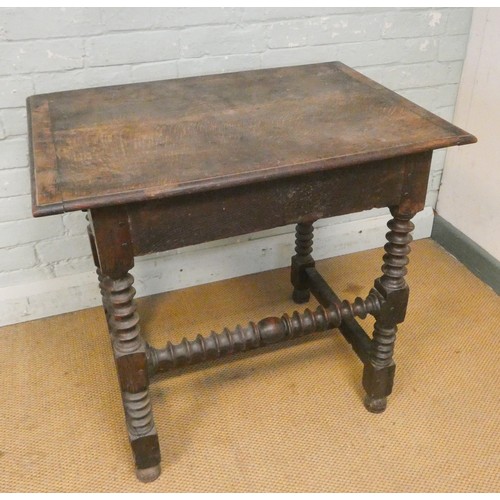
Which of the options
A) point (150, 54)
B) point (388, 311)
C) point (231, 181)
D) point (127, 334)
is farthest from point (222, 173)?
point (150, 54)

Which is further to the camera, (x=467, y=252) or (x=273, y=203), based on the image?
(x=467, y=252)

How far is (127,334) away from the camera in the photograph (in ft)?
3.51

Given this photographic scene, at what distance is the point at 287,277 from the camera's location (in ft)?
6.10

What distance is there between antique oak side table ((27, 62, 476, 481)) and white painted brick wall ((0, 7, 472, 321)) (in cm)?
13

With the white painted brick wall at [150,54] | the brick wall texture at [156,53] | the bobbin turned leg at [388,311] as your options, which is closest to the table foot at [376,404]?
the bobbin turned leg at [388,311]

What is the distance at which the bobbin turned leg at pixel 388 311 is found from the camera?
1.15 m

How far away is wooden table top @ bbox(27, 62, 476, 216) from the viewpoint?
0.91 m

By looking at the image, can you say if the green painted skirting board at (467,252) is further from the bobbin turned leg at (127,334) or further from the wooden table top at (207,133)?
the bobbin turned leg at (127,334)

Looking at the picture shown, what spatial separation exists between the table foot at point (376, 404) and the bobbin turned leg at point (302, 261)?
44cm

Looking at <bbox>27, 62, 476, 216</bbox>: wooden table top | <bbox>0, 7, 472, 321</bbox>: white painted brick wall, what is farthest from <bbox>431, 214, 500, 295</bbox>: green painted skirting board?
<bbox>27, 62, 476, 216</bbox>: wooden table top

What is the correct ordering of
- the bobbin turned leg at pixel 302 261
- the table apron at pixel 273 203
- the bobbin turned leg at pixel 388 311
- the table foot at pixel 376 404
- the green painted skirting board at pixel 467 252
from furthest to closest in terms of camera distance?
the green painted skirting board at pixel 467 252
the bobbin turned leg at pixel 302 261
the table foot at pixel 376 404
the bobbin turned leg at pixel 388 311
the table apron at pixel 273 203

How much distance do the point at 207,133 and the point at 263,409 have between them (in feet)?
2.31

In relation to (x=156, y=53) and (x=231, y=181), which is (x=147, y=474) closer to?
(x=231, y=181)

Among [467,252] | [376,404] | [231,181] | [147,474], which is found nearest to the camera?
[231,181]
